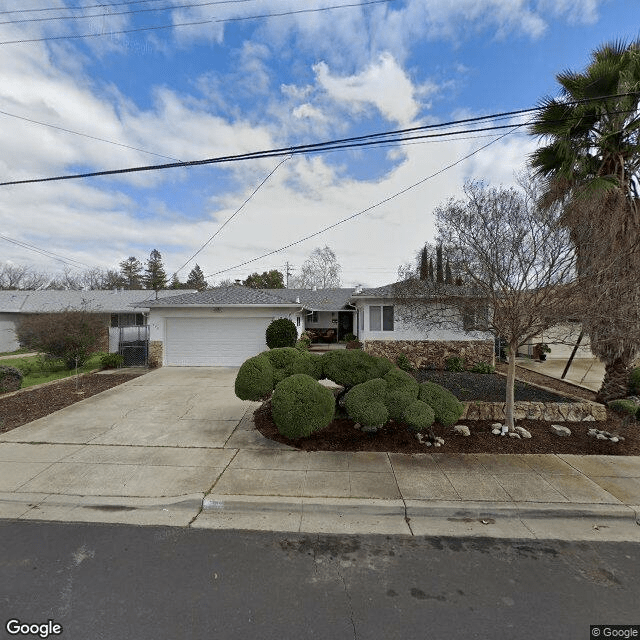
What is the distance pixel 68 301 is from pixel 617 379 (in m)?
28.2

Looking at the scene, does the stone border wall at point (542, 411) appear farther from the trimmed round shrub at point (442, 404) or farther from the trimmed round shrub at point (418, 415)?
the trimmed round shrub at point (418, 415)

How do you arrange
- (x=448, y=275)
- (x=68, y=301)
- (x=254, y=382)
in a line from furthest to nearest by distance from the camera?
(x=68, y=301) → (x=448, y=275) → (x=254, y=382)

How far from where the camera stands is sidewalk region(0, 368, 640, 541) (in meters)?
3.57

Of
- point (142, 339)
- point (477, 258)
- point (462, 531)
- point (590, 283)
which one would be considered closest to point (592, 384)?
point (590, 283)

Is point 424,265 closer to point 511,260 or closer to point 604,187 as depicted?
point 511,260

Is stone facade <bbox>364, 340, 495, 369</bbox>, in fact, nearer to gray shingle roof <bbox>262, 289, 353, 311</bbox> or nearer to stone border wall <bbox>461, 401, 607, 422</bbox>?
stone border wall <bbox>461, 401, 607, 422</bbox>

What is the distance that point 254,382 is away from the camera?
5703 millimetres

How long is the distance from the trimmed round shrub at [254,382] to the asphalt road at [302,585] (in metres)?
2.51

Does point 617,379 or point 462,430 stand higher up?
point 617,379

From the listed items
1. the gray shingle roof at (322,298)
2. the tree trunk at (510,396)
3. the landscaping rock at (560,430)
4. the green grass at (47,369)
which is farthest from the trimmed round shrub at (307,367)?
the gray shingle roof at (322,298)

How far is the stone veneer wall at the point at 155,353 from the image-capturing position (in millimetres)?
12969

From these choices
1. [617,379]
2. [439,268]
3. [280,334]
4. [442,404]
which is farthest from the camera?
[280,334]

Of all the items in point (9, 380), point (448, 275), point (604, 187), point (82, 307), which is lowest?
point (9, 380)

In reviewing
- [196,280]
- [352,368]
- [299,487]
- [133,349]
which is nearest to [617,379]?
[352,368]
